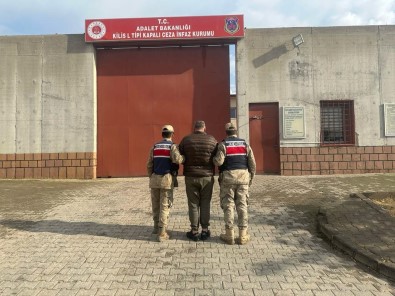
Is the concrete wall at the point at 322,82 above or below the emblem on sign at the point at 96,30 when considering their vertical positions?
below

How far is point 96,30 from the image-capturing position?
453 inches

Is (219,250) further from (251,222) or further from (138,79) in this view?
(138,79)

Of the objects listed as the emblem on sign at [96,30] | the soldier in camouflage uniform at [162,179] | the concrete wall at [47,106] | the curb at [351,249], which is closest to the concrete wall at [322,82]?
the emblem on sign at [96,30]

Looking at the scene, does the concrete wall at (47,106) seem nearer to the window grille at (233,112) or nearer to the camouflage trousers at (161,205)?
the window grille at (233,112)

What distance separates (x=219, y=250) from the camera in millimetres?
4988

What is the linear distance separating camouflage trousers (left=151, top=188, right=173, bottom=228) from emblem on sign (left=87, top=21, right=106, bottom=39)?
25.0 ft

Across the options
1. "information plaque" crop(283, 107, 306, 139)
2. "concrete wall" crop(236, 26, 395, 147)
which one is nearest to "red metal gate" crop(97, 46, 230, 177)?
"concrete wall" crop(236, 26, 395, 147)

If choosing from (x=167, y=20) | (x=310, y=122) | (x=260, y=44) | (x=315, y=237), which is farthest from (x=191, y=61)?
(x=315, y=237)

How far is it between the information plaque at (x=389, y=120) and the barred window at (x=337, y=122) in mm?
979

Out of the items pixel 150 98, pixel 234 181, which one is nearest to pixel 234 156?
pixel 234 181

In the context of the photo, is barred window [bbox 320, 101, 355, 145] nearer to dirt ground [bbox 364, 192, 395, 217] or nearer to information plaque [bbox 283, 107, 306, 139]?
information plaque [bbox 283, 107, 306, 139]

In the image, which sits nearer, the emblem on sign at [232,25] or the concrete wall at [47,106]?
the emblem on sign at [232,25]

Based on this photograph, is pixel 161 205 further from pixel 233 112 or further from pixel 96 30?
pixel 96 30

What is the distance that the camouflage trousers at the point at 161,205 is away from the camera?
5.43m
